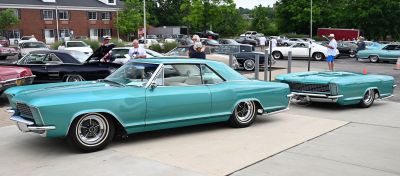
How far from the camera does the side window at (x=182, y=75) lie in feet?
23.1

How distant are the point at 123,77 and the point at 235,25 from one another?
60528 millimetres

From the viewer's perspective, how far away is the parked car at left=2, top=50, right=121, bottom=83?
12.1 metres

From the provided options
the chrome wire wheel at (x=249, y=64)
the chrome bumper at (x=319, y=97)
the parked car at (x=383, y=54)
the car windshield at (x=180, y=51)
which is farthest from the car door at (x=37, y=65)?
the parked car at (x=383, y=54)

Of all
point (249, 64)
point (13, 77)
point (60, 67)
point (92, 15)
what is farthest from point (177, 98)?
point (92, 15)

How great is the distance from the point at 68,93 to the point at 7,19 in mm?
51606

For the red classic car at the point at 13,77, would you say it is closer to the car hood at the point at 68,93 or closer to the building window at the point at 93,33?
the car hood at the point at 68,93

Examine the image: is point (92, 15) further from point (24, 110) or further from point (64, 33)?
point (24, 110)

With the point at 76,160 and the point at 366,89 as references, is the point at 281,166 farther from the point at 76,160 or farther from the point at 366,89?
the point at 366,89

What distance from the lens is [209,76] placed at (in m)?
7.50

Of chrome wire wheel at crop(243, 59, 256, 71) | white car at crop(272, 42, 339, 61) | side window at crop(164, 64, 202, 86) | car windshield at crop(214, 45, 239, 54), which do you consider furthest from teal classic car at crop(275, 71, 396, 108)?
white car at crop(272, 42, 339, 61)

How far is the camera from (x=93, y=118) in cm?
612

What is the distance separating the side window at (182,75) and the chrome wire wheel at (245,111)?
3.09 feet

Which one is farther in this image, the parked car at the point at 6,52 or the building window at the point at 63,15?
the building window at the point at 63,15

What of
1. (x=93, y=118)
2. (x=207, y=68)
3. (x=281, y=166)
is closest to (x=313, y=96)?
(x=207, y=68)
